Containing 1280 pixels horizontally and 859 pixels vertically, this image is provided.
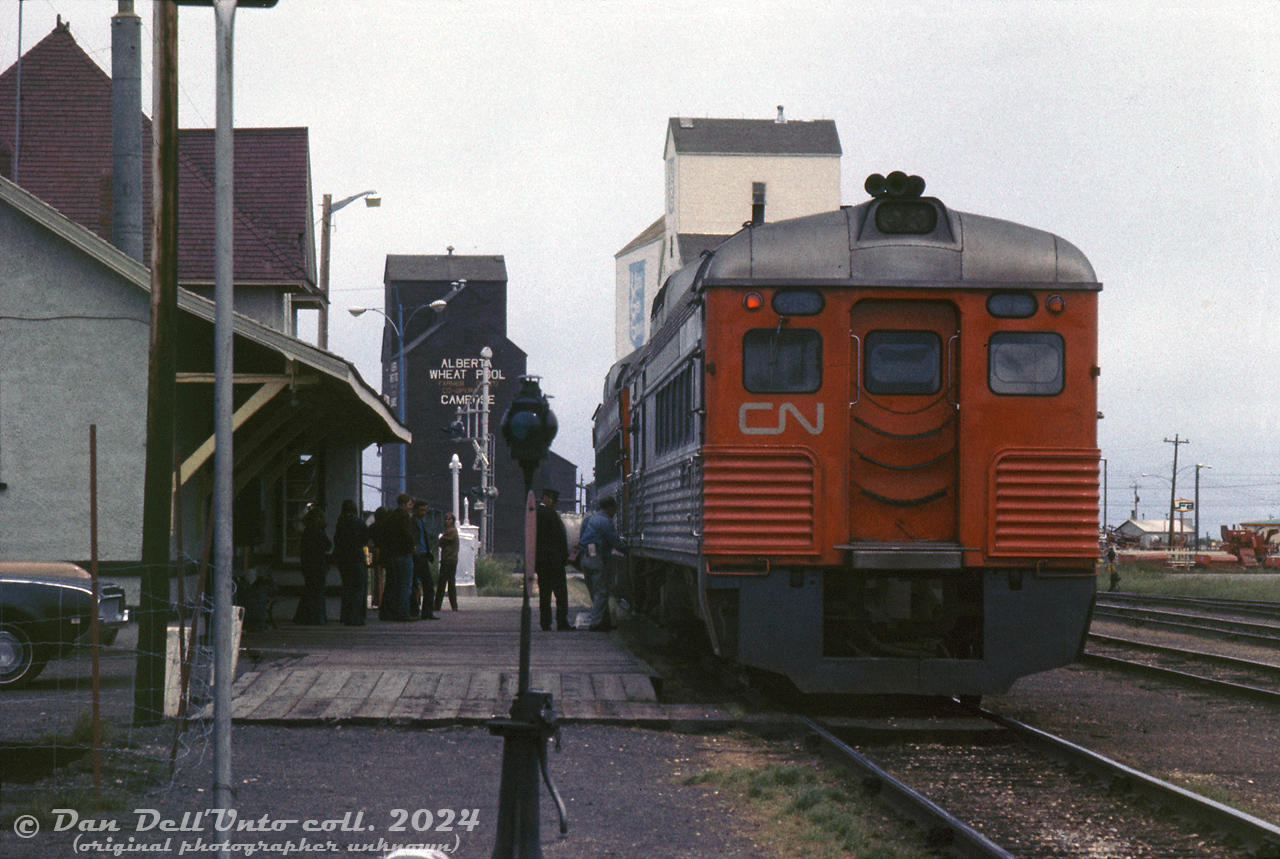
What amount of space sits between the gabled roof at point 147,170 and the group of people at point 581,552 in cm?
772

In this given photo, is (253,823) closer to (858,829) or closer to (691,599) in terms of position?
(858,829)

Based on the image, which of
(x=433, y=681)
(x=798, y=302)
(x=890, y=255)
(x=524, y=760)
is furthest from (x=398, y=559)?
(x=524, y=760)

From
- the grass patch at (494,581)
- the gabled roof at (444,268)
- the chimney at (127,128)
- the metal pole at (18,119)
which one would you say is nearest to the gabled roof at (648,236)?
the gabled roof at (444,268)

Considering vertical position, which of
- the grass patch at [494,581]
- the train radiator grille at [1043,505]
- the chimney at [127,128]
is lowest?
the grass patch at [494,581]

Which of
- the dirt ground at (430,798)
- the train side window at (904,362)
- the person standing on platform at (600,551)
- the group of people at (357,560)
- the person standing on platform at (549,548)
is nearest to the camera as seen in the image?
the dirt ground at (430,798)

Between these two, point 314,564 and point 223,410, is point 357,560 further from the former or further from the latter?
point 223,410

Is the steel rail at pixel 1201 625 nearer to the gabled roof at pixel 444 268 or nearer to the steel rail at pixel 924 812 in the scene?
the steel rail at pixel 924 812

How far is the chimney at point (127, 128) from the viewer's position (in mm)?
11461

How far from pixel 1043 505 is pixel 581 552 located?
8.20m

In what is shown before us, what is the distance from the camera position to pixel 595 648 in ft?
49.3

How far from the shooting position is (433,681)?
11883mm

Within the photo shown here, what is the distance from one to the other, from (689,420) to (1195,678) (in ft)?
19.6

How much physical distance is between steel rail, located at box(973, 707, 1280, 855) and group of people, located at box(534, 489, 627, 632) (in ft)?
27.0

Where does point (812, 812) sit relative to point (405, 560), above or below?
below
